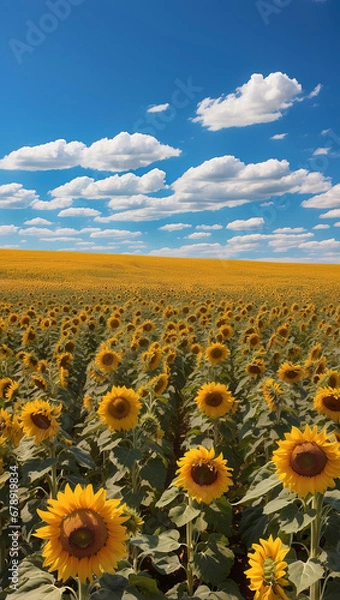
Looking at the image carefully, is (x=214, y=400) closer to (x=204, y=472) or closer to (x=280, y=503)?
(x=204, y=472)

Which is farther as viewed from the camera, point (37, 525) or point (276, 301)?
point (276, 301)

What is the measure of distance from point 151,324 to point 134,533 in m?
8.43

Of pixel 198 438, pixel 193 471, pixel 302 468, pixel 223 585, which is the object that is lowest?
pixel 223 585

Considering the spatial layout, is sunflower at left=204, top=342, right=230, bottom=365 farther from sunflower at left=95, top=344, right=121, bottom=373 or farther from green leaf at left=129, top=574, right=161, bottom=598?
green leaf at left=129, top=574, right=161, bottom=598

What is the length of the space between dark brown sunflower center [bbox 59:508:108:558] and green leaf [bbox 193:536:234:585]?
1713mm

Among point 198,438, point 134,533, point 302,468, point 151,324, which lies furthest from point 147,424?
point 151,324

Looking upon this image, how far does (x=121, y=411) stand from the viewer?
490cm

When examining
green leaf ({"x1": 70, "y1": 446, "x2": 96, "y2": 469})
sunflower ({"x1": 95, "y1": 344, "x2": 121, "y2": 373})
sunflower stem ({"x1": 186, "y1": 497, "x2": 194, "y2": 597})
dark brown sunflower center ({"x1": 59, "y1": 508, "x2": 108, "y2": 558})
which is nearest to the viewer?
dark brown sunflower center ({"x1": 59, "y1": 508, "x2": 108, "y2": 558})

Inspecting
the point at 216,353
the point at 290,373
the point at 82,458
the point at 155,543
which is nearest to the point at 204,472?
the point at 155,543

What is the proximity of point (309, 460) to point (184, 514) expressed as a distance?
1.16 m

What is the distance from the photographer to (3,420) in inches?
176

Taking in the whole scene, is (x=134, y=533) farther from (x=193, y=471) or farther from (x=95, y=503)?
(x=95, y=503)

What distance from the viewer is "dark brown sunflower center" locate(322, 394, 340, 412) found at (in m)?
4.91

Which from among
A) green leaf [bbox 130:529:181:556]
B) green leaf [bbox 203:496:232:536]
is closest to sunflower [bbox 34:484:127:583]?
green leaf [bbox 130:529:181:556]
